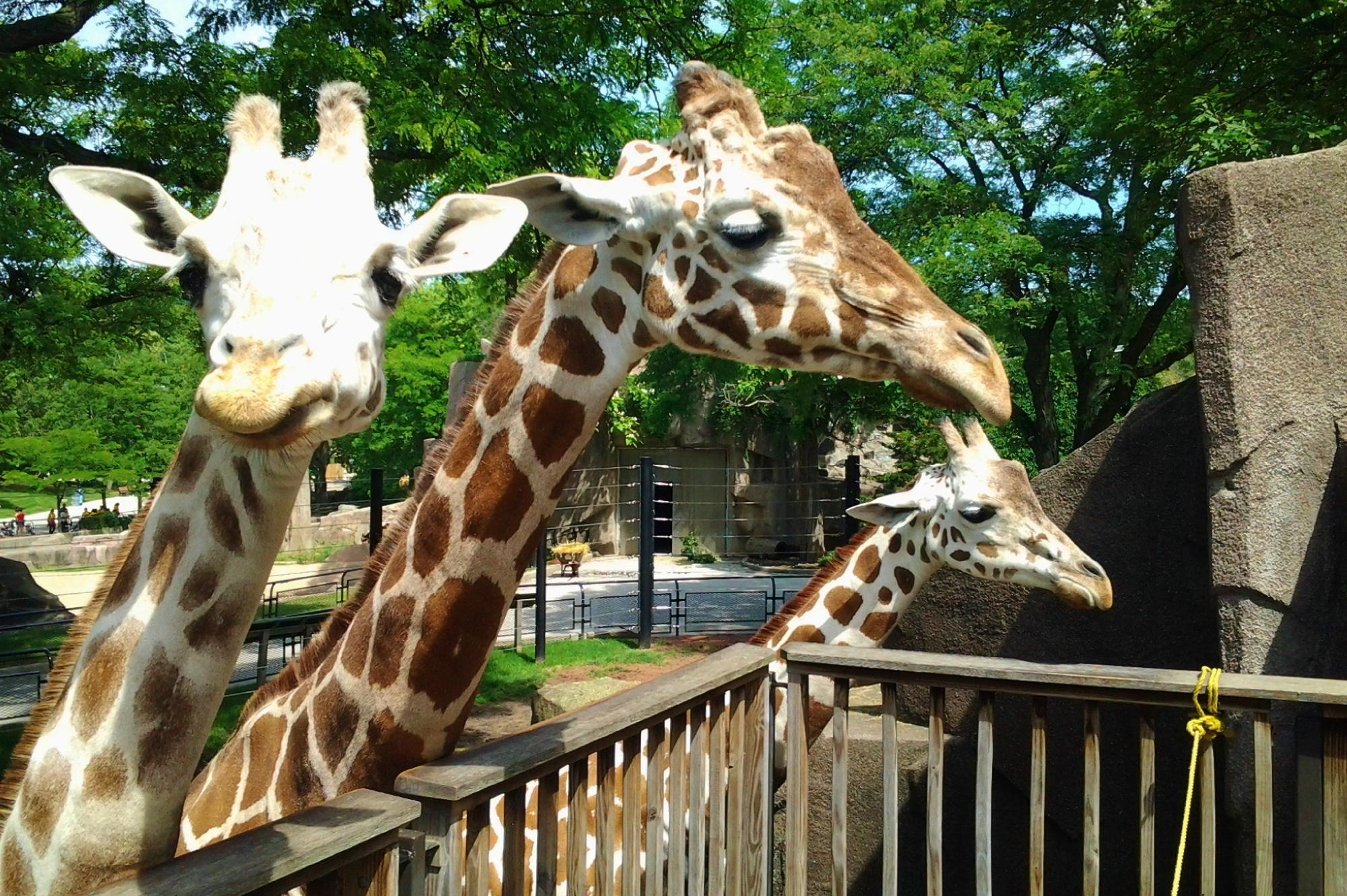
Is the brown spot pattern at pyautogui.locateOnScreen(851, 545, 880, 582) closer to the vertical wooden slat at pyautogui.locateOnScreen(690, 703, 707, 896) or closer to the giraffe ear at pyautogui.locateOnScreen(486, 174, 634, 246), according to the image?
the vertical wooden slat at pyautogui.locateOnScreen(690, 703, 707, 896)

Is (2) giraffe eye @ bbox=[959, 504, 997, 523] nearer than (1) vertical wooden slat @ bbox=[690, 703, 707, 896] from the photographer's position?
No

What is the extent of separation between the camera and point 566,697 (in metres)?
6.43

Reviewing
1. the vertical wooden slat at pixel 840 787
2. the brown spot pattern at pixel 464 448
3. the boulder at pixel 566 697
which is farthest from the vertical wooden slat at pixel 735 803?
the boulder at pixel 566 697

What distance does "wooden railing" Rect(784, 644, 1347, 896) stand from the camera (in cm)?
226

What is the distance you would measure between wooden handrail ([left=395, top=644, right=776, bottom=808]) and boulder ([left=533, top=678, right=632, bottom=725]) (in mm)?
3729

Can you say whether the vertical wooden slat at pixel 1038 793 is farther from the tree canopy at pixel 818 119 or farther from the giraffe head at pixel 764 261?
the tree canopy at pixel 818 119

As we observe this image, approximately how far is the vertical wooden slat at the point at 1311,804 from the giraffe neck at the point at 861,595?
216 cm

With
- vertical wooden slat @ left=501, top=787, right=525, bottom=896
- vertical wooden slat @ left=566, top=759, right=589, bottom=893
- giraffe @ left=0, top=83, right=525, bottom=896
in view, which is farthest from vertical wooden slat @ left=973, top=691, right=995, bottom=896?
giraffe @ left=0, top=83, right=525, bottom=896

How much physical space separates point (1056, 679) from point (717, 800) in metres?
0.97

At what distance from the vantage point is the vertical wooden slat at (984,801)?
8.55 ft

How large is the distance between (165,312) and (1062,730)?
8.24m

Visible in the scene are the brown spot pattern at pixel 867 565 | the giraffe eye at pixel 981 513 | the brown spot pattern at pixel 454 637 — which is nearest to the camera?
the brown spot pattern at pixel 454 637

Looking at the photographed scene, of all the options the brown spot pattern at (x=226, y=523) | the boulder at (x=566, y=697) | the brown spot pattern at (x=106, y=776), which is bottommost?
the boulder at (x=566, y=697)

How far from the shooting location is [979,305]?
10.7 metres
